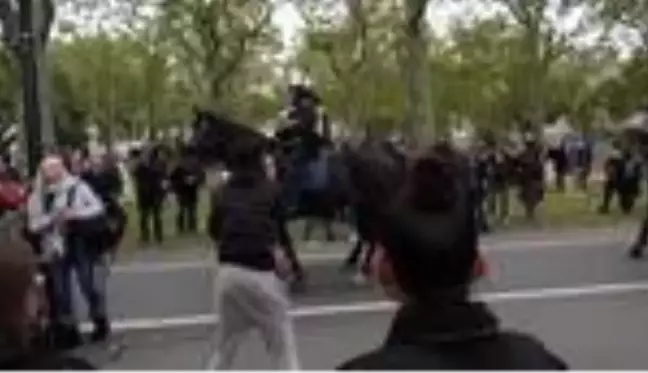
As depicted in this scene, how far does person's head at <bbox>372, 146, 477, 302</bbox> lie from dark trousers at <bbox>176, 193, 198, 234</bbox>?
21019 mm

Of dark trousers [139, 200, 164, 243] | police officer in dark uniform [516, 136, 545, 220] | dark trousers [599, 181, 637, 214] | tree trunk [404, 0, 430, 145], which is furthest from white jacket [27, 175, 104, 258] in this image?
tree trunk [404, 0, 430, 145]

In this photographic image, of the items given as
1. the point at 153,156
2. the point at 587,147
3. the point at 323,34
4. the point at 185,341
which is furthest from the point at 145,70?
the point at 185,341

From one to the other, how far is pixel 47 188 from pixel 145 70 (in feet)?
189

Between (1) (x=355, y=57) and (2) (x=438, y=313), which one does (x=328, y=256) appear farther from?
(1) (x=355, y=57)

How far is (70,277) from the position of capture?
38.9 ft

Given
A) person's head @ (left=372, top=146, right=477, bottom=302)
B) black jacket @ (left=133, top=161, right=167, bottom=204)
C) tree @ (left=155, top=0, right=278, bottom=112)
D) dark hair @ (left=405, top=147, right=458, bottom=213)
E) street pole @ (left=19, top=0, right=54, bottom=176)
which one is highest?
tree @ (left=155, top=0, right=278, bottom=112)

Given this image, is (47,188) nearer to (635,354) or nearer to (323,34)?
(635,354)

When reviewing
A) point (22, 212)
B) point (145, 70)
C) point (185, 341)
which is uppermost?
point (145, 70)

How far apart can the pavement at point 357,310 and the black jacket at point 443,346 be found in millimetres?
5688

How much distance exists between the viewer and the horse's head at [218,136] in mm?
8891

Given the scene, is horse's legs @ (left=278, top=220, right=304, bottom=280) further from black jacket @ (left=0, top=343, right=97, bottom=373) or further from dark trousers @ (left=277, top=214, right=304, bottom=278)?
black jacket @ (left=0, top=343, right=97, bottom=373)

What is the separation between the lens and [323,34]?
192 ft

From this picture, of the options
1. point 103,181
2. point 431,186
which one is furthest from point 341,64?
point 431,186

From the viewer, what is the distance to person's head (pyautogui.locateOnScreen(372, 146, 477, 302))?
3396 mm
